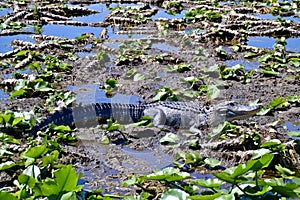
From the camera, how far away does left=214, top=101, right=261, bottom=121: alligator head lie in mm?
5512

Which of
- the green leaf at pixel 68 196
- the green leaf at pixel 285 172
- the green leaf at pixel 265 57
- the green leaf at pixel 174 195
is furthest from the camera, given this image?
the green leaf at pixel 265 57

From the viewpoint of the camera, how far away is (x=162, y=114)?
5609 millimetres

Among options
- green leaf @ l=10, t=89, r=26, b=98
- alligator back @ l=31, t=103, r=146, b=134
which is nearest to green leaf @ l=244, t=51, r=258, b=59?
alligator back @ l=31, t=103, r=146, b=134

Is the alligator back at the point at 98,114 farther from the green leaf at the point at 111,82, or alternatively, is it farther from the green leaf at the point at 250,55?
the green leaf at the point at 250,55

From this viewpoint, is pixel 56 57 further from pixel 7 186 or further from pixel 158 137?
pixel 7 186

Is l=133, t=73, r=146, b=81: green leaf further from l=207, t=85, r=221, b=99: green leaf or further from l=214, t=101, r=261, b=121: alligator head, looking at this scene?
l=214, t=101, r=261, b=121: alligator head

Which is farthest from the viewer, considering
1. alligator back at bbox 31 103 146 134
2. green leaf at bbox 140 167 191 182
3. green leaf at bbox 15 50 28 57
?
green leaf at bbox 15 50 28 57

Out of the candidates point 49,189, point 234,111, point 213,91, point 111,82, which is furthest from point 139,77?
point 49,189

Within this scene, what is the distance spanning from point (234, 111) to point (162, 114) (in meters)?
0.76

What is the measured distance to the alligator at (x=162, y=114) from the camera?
18.1 ft

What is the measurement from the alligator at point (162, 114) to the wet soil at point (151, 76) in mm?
155

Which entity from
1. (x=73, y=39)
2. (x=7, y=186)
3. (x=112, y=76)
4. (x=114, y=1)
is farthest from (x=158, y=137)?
(x=114, y=1)

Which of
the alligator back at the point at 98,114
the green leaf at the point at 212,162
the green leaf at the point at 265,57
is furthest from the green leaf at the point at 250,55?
the green leaf at the point at 212,162

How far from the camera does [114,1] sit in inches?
519
